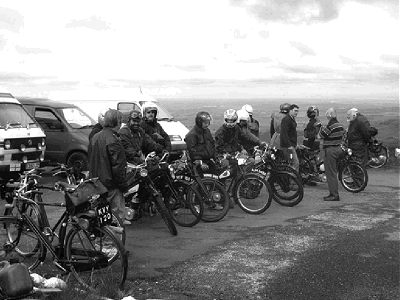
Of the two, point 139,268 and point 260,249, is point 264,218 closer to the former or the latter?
point 260,249

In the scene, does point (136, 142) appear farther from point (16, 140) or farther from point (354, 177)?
point (354, 177)

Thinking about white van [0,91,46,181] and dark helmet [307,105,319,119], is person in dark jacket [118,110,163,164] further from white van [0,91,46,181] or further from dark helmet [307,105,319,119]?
dark helmet [307,105,319,119]

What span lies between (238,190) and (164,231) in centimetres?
189

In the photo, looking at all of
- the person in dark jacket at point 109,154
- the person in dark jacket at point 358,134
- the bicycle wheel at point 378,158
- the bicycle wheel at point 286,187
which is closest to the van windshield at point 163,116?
the person in dark jacket at point 358,134

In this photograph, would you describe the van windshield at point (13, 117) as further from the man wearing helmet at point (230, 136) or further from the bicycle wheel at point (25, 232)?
the bicycle wheel at point (25, 232)

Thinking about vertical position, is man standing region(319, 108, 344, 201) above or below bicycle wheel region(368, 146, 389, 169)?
above

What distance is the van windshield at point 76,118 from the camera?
1353 centimetres

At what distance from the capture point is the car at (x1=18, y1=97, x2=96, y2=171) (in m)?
13.0

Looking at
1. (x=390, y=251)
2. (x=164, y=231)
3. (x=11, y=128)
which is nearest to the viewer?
(x=390, y=251)

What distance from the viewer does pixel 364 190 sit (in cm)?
1157

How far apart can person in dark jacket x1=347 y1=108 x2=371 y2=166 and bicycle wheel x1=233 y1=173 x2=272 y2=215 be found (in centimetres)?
490

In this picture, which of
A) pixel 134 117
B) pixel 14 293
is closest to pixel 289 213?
pixel 134 117

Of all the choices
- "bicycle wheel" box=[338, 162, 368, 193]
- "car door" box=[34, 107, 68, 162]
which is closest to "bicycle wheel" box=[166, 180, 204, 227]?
"bicycle wheel" box=[338, 162, 368, 193]

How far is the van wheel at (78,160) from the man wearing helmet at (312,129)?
18.0ft
